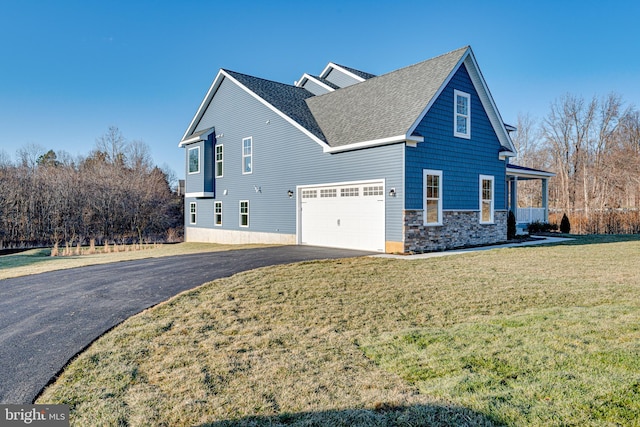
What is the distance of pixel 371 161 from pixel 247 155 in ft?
25.6

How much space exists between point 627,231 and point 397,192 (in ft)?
56.6

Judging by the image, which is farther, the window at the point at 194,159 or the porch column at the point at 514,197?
the window at the point at 194,159

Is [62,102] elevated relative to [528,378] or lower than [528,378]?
elevated

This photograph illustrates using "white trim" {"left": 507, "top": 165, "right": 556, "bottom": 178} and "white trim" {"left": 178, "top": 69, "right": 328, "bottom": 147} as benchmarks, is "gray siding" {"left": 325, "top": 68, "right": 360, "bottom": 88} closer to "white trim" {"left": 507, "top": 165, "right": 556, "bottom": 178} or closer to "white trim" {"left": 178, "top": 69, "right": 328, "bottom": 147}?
"white trim" {"left": 178, "top": 69, "right": 328, "bottom": 147}

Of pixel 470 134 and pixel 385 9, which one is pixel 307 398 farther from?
pixel 385 9

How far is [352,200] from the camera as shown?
14.3 meters

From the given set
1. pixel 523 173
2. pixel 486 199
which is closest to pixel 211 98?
pixel 486 199

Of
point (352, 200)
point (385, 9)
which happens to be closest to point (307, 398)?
point (352, 200)

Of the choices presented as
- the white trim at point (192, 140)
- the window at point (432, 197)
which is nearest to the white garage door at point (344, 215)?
the window at point (432, 197)

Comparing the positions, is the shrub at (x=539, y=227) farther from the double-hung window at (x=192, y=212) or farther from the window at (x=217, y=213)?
the double-hung window at (x=192, y=212)

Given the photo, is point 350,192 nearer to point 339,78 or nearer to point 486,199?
point 486,199

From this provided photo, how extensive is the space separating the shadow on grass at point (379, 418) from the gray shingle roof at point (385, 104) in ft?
33.8

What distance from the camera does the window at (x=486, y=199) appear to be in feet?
51.5

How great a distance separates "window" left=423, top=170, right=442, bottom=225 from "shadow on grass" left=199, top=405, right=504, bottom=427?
1051 cm
